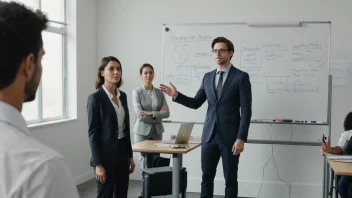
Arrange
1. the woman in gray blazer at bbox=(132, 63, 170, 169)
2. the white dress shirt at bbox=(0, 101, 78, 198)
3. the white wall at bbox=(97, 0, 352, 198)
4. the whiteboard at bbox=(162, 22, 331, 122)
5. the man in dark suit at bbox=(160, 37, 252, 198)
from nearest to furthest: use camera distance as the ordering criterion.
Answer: the white dress shirt at bbox=(0, 101, 78, 198) → the man in dark suit at bbox=(160, 37, 252, 198) → the woman in gray blazer at bbox=(132, 63, 170, 169) → the whiteboard at bbox=(162, 22, 331, 122) → the white wall at bbox=(97, 0, 352, 198)

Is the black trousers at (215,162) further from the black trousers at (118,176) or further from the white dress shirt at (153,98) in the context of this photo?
the white dress shirt at (153,98)

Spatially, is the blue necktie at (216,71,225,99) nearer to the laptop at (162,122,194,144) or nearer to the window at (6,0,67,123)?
the laptop at (162,122,194,144)

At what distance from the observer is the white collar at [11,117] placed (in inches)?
28.0

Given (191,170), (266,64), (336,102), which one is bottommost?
(191,170)

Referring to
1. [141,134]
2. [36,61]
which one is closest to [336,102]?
[141,134]

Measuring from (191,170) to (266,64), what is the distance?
174 centimetres

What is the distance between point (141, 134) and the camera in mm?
4457

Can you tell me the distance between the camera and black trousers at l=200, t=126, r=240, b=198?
3496 millimetres

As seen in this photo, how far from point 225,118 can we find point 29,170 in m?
2.97

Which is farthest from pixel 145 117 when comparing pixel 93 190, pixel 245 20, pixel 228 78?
pixel 245 20

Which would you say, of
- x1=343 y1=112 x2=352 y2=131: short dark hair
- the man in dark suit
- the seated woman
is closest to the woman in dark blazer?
the man in dark suit

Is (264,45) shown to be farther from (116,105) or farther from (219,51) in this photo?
(116,105)

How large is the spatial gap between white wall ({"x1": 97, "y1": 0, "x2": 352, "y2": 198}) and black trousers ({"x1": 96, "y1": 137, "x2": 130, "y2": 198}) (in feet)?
7.66

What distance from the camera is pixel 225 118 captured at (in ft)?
11.6
